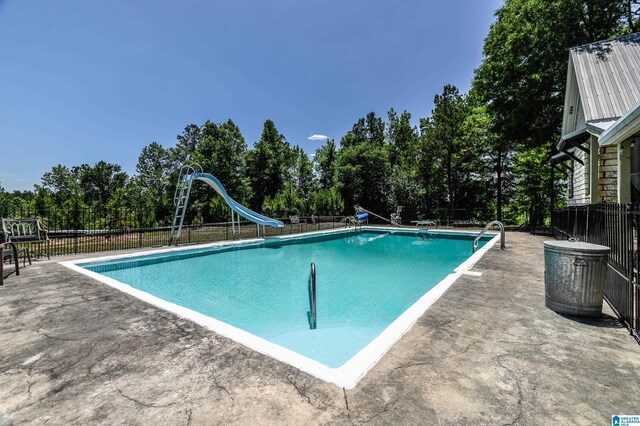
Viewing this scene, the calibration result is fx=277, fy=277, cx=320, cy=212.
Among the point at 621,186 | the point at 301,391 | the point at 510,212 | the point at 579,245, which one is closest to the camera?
the point at 301,391

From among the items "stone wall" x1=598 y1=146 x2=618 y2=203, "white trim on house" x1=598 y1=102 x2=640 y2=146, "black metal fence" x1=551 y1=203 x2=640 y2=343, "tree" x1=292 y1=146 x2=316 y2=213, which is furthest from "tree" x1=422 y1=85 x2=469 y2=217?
"black metal fence" x1=551 y1=203 x2=640 y2=343

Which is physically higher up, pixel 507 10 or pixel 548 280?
pixel 507 10

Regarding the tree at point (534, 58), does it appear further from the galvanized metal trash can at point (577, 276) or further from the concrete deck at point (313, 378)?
the concrete deck at point (313, 378)

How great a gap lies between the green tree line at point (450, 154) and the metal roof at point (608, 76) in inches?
217

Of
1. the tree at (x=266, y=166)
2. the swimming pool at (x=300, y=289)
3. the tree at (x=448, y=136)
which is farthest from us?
the tree at (x=266, y=166)

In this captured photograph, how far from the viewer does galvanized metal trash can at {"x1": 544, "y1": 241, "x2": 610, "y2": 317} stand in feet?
10.3

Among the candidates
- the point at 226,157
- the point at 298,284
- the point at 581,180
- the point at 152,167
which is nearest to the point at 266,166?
the point at 226,157

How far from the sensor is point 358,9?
11586 mm

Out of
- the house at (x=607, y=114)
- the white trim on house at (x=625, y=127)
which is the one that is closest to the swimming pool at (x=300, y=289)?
the white trim on house at (x=625, y=127)

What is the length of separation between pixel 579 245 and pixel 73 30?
12781 millimetres

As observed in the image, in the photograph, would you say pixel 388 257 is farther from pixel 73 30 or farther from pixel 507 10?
pixel 507 10

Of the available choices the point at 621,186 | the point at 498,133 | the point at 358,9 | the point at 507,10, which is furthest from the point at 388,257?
the point at 507,10

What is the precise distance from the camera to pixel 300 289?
7.08 metres

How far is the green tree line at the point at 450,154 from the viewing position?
14.0 m
